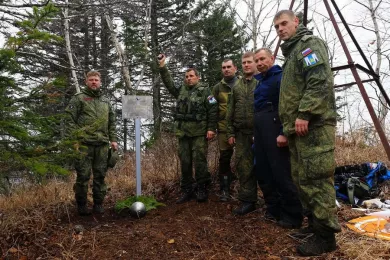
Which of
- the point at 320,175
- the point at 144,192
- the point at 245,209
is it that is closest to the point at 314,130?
the point at 320,175

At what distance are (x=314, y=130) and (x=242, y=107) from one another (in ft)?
5.12

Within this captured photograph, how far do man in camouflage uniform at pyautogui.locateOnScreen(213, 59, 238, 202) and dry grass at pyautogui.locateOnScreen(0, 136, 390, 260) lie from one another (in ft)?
2.91

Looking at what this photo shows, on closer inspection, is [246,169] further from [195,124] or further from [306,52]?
[306,52]

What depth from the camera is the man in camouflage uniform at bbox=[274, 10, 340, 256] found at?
2.68m

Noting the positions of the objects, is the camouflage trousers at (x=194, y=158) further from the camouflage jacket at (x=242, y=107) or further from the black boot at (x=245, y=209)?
the black boot at (x=245, y=209)

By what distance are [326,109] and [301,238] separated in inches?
55.9

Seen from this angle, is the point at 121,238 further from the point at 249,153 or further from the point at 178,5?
the point at 178,5

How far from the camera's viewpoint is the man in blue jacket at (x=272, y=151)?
11.6ft

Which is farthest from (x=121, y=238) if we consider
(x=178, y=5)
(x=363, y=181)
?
(x=178, y=5)

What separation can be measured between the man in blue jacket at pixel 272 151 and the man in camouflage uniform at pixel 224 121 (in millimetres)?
1032

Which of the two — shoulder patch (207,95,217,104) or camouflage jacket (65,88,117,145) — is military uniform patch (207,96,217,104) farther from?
camouflage jacket (65,88,117,145)

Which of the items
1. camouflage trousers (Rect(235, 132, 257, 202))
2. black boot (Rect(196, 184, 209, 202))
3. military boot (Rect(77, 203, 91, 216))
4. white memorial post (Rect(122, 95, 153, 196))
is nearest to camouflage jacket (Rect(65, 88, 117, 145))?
white memorial post (Rect(122, 95, 153, 196))

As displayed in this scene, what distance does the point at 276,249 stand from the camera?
3.05 metres

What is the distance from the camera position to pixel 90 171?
15.0ft
